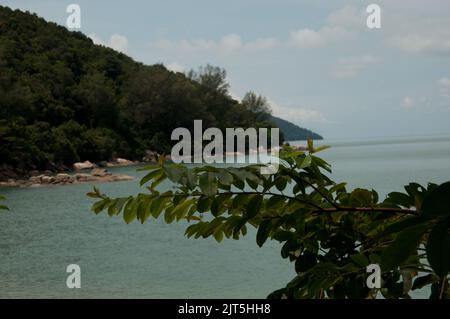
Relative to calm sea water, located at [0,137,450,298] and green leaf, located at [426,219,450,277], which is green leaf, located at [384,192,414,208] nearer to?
green leaf, located at [426,219,450,277]

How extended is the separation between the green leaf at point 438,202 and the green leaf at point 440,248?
16 mm

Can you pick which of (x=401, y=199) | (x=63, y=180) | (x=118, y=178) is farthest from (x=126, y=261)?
(x=63, y=180)

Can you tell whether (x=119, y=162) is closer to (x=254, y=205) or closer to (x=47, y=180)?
(x=47, y=180)

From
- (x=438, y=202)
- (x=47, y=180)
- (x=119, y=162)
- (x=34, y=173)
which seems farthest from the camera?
(x=119, y=162)

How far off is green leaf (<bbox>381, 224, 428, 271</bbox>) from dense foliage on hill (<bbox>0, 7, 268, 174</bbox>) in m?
46.6

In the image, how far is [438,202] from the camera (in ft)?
2.35

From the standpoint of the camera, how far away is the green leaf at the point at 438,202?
716 millimetres

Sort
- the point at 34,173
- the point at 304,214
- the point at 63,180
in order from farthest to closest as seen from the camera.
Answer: the point at 34,173 < the point at 63,180 < the point at 304,214

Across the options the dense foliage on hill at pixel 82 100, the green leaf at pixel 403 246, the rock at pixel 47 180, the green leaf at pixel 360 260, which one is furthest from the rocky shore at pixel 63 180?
the green leaf at pixel 403 246

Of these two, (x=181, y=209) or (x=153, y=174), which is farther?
(x=181, y=209)

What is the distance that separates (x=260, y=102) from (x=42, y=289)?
3373 inches

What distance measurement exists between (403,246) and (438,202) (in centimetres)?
8

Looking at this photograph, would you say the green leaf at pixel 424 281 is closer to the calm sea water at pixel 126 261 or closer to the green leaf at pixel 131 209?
the green leaf at pixel 131 209
